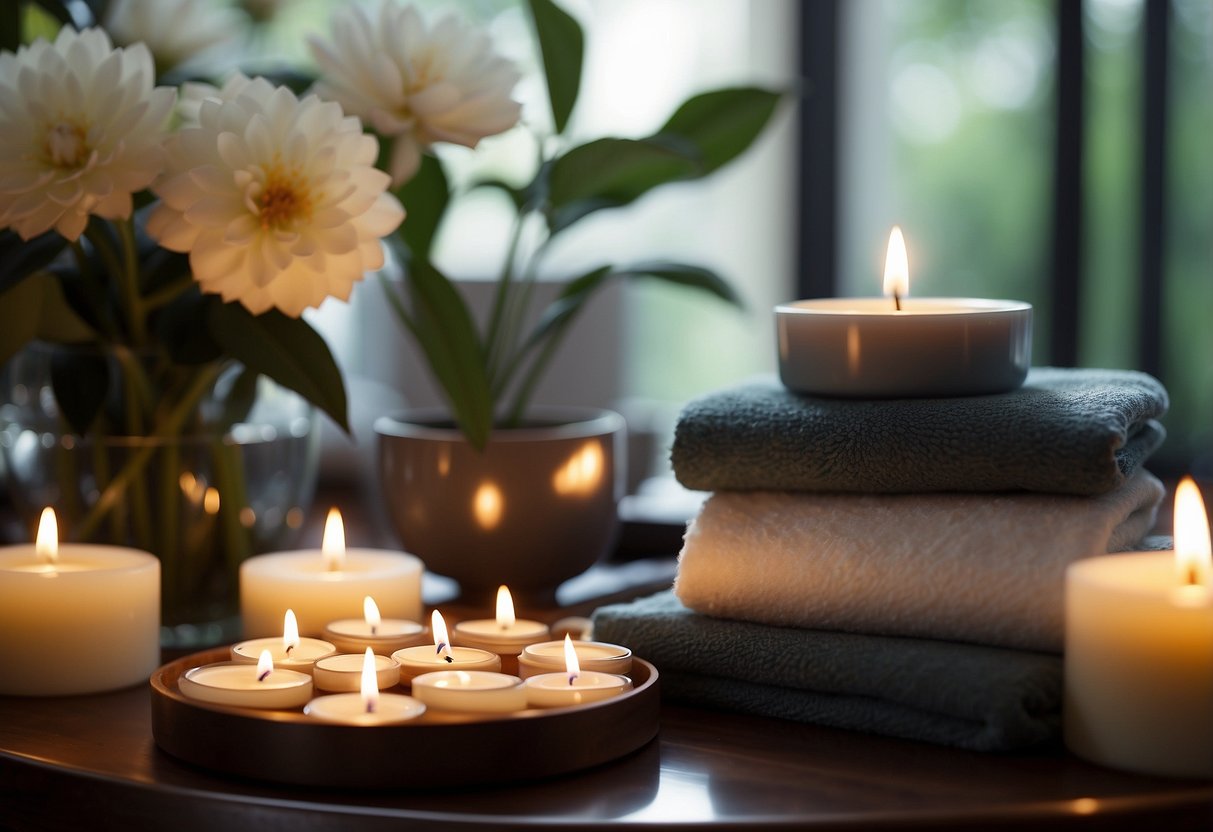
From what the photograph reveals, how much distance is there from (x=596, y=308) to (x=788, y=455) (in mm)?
1703

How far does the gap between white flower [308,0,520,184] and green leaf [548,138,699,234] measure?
0.08 meters

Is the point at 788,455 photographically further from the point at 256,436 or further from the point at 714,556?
the point at 256,436

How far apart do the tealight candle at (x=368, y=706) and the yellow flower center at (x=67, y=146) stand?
12.5 inches

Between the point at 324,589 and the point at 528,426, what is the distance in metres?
0.30

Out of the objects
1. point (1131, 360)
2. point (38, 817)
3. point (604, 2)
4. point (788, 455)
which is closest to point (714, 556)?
point (788, 455)

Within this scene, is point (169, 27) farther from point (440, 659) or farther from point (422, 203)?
point (440, 659)

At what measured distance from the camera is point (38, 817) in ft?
1.89

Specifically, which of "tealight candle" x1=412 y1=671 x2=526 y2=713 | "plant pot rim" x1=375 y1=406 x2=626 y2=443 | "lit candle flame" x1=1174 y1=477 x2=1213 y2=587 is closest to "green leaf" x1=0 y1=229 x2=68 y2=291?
"plant pot rim" x1=375 y1=406 x2=626 y2=443

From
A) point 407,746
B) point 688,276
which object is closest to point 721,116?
point 688,276

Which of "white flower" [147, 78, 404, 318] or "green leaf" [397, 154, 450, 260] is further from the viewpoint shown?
"green leaf" [397, 154, 450, 260]

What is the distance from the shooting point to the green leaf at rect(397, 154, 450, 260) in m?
0.95

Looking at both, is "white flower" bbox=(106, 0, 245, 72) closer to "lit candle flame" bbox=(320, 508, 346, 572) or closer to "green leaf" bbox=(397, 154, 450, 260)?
"green leaf" bbox=(397, 154, 450, 260)

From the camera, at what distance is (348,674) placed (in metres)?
0.60

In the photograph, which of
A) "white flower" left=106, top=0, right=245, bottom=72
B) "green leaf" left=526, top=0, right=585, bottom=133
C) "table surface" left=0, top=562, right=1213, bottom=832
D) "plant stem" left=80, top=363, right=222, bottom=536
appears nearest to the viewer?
"table surface" left=0, top=562, right=1213, bottom=832
